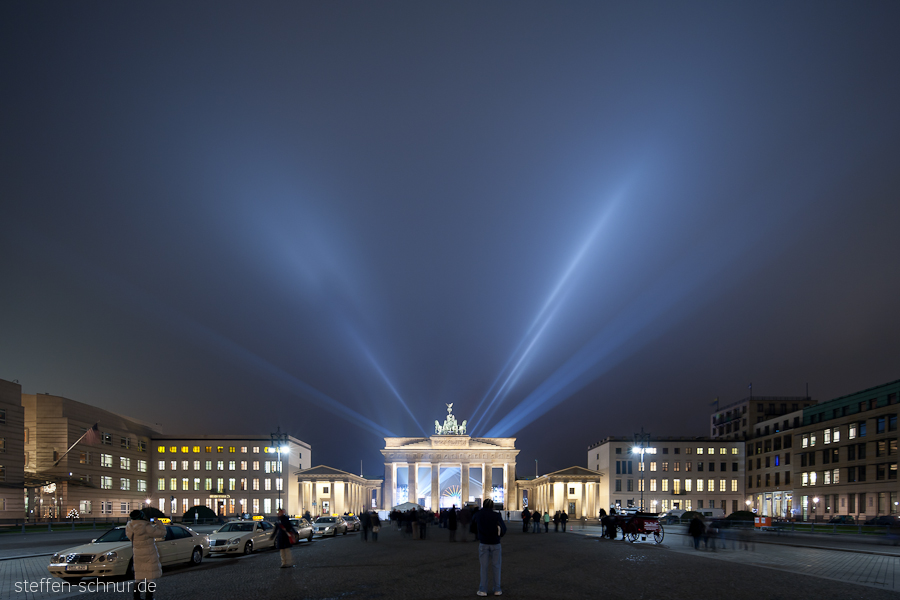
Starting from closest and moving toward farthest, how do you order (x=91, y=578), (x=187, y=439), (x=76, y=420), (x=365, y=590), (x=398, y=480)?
(x=365, y=590) < (x=91, y=578) < (x=76, y=420) < (x=187, y=439) < (x=398, y=480)

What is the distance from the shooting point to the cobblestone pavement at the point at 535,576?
53.7ft

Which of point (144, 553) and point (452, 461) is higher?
point (144, 553)

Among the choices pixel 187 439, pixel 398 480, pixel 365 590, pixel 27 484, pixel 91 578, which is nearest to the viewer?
pixel 365 590

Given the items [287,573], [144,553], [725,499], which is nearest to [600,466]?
[725,499]

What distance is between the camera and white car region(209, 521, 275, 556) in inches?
1190

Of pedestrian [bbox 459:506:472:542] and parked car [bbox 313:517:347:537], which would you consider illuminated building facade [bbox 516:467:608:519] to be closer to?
parked car [bbox 313:517:347:537]

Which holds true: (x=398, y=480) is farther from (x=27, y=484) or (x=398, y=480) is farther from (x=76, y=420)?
(x=27, y=484)

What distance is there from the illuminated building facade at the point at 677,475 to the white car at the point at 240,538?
85305mm

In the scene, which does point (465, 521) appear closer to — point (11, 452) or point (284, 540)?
point (284, 540)

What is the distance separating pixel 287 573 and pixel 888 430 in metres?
71.0

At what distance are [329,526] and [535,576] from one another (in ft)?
106

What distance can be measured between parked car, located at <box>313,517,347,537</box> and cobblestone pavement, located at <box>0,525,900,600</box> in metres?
18.9

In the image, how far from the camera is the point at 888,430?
73.2 m

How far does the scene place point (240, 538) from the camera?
3092cm
